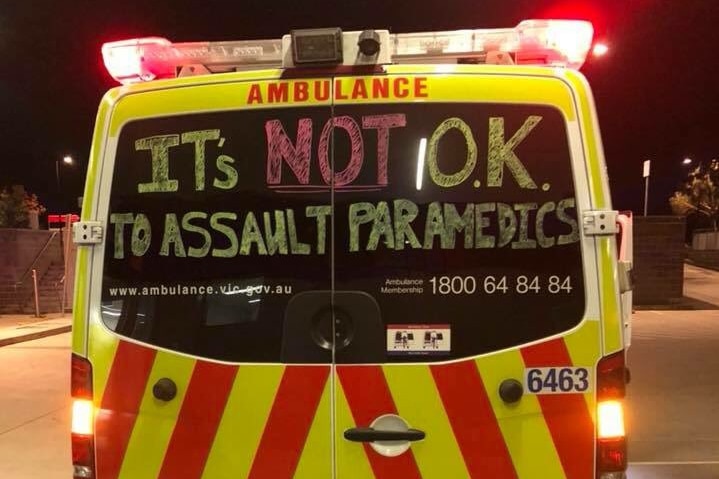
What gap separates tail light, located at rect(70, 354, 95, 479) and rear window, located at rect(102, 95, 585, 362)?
0.28m

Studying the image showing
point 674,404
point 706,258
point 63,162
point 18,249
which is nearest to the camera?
point 674,404

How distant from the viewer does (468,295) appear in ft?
6.85

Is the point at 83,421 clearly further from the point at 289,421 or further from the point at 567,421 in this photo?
the point at 567,421

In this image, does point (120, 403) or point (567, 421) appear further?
point (120, 403)

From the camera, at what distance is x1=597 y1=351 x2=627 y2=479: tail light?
204 centimetres

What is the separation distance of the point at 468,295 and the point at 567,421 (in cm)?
54

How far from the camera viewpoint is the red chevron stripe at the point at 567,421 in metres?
2.05

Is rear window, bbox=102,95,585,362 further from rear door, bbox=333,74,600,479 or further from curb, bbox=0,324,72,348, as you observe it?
curb, bbox=0,324,72,348

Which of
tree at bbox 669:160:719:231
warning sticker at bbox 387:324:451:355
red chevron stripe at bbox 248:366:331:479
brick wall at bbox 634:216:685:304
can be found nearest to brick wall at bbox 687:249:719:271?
tree at bbox 669:160:719:231

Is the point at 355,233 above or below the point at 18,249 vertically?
above

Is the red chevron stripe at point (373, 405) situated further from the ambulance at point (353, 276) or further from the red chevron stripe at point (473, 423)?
the red chevron stripe at point (473, 423)

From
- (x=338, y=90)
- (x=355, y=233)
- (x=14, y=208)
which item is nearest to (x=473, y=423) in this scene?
(x=355, y=233)

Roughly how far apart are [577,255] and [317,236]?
89 centimetres

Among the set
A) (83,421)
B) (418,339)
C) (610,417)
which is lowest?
(83,421)
